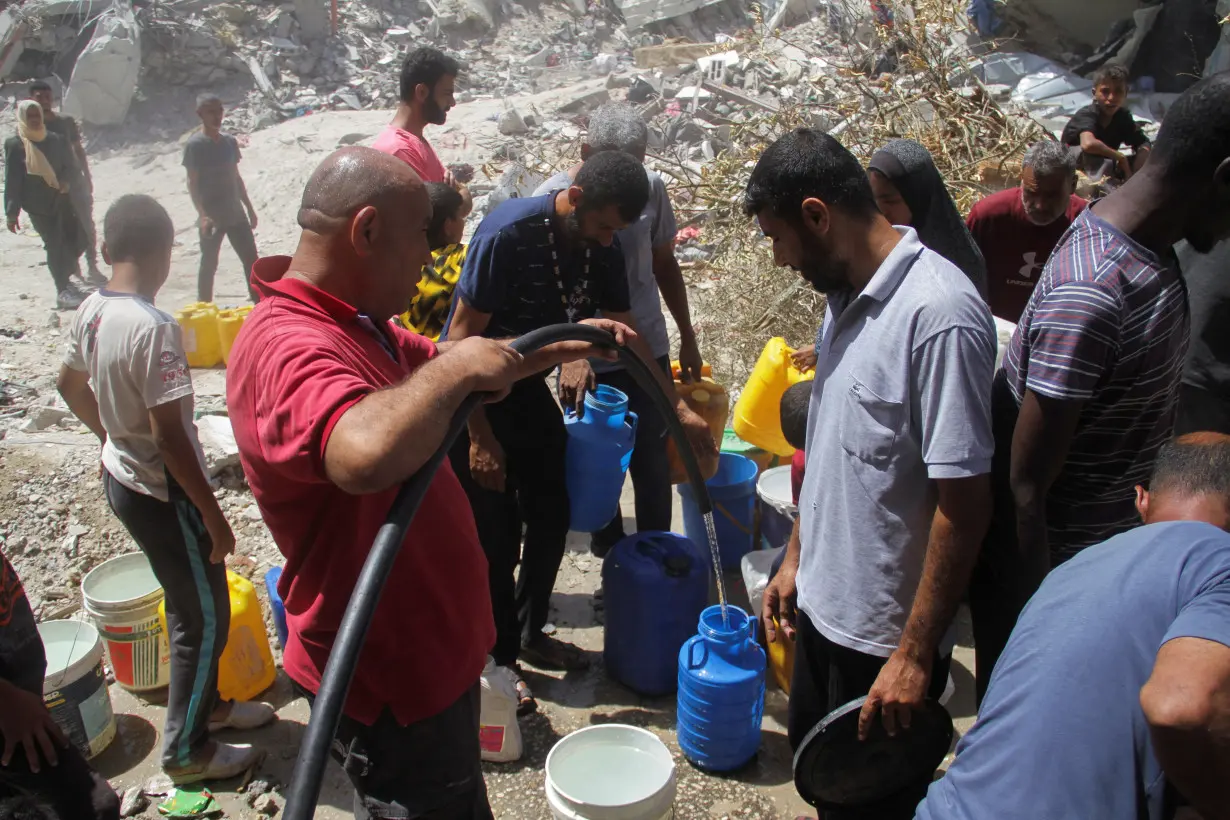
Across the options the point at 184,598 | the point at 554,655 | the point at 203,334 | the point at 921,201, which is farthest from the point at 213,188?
the point at 921,201

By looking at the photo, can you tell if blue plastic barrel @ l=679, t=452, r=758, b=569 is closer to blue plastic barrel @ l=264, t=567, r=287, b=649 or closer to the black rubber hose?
blue plastic barrel @ l=264, t=567, r=287, b=649

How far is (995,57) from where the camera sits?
37.9 ft

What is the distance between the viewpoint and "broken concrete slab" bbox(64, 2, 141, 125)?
15781mm

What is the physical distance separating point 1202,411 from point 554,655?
2.61m

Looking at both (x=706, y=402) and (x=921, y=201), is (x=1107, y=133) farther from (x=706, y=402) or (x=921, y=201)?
(x=706, y=402)

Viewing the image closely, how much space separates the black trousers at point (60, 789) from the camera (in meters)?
2.17

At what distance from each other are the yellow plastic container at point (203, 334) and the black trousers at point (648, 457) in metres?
4.38

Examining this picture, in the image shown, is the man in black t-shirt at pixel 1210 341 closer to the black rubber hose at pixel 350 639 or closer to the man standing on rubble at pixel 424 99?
the black rubber hose at pixel 350 639

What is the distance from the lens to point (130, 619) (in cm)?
365

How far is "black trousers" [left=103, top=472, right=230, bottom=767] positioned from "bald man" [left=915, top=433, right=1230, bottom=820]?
257cm

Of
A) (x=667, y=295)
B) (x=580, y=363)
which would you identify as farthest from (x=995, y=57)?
(x=580, y=363)

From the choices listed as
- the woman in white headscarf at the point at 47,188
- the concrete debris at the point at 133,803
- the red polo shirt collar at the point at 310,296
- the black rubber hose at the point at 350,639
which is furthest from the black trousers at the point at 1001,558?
the woman in white headscarf at the point at 47,188

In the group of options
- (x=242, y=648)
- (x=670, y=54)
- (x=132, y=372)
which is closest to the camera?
(x=132, y=372)

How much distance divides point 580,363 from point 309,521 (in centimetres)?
193
